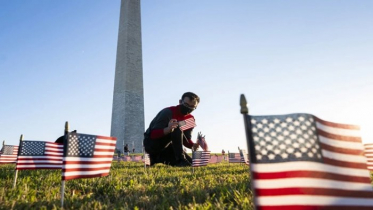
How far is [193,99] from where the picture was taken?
7.14 m

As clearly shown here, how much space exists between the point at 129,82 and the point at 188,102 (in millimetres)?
29872

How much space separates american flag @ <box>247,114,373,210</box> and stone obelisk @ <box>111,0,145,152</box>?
3415 centimetres

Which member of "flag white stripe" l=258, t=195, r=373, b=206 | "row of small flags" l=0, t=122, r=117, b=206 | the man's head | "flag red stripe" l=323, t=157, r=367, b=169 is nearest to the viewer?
"flag white stripe" l=258, t=195, r=373, b=206

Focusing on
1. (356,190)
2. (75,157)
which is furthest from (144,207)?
(356,190)

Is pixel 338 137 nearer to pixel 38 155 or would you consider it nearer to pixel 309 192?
pixel 309 192

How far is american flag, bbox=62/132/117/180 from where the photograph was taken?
11.2ft

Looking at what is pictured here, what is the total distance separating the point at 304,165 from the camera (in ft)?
6.82

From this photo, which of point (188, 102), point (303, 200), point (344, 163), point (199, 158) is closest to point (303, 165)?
point (303, 200)

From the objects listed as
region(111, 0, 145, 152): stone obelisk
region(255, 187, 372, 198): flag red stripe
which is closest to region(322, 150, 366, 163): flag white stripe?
region(255, 187, 372, 198): flag red stripe

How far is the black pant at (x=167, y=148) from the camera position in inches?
291

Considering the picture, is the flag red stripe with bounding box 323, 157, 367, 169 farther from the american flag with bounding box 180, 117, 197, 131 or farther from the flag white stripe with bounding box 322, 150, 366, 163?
the american flag with bounding box 180, 117, 197, 131

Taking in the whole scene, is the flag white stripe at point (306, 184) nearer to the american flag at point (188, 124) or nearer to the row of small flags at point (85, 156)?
the row of small flags at point (85, 156)

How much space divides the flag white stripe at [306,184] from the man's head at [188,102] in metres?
5.19

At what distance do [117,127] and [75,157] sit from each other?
34.3m
